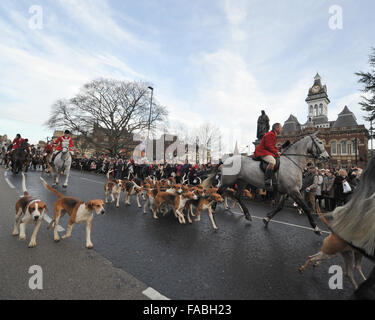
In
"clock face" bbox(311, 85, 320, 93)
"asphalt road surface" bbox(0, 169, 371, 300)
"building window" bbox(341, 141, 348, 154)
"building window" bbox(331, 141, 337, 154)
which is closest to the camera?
"asphalt road surface" bbox(0, 169, 371, 300)

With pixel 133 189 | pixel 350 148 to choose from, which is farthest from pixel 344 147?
pixel 133 189

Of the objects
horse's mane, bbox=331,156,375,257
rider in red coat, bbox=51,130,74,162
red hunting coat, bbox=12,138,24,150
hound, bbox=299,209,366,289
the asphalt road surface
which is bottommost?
the asphalt road surface

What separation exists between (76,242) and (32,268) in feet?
3.33

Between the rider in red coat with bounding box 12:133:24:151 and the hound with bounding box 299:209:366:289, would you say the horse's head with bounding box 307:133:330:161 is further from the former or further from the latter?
the rider in red coat with bounding box 12:133:24:151

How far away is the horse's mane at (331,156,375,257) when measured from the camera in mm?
1937

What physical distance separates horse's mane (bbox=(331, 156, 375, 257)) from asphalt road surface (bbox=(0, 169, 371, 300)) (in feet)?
3.03

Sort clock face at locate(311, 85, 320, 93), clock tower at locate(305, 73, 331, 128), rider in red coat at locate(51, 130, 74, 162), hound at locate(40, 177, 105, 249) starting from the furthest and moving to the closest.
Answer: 1. clock face at locate(311, 85, 320, 93)
2. clock tower at locate(305, 73, 331, 128)
3. rider in red coat at locate(51, 130, 74, 162)
4. hound at locate(40, 177, 105, 249)

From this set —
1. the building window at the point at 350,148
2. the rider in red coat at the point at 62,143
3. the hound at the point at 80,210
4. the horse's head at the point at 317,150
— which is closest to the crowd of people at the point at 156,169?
the rider in red coat at the point at 62,143

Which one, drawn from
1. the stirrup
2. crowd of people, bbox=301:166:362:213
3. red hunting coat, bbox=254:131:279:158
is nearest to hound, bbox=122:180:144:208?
the stirrup

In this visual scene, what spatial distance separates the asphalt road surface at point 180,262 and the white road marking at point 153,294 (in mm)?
35

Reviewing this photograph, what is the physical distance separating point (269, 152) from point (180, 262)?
4323mm
